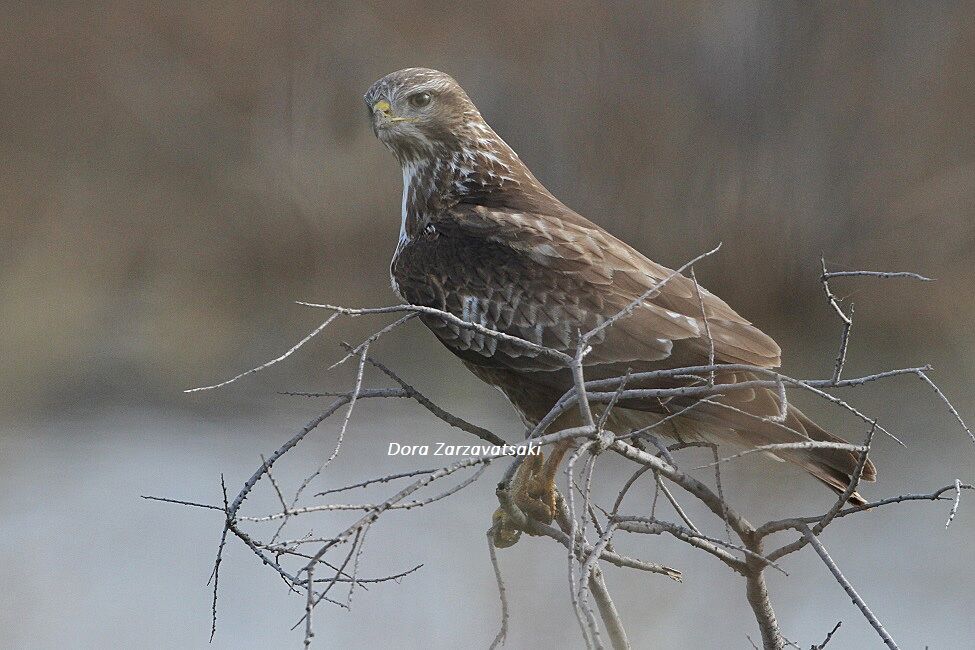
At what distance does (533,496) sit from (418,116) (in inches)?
37.4

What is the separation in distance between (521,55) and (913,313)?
2.63 meters

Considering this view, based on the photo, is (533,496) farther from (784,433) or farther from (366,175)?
(366,175)

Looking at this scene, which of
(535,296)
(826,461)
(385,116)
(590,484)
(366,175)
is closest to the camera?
(590,484)

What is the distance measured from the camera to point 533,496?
2.62 m

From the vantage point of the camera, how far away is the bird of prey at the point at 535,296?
2359mm

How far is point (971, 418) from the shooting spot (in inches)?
223

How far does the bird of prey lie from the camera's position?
7.74 feet

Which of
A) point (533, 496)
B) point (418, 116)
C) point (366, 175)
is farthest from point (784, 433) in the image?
point (366, 175)

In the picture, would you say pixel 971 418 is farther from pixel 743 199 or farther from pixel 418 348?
pixel 418 348

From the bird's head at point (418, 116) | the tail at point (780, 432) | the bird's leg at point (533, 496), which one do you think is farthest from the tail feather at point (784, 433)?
the bird's head at point (418, 116)

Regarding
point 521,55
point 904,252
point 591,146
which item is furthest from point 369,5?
point 904,252

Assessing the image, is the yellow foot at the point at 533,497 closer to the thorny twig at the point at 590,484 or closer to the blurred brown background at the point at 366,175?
the thorny twig at the point at 590,484

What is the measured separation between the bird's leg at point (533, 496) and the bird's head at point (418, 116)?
2.63 feet

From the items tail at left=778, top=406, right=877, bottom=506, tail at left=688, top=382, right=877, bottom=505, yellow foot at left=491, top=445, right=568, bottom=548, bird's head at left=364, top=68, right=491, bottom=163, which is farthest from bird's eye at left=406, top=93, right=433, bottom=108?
tail at left=778, top=406, right=877, bottom=506
